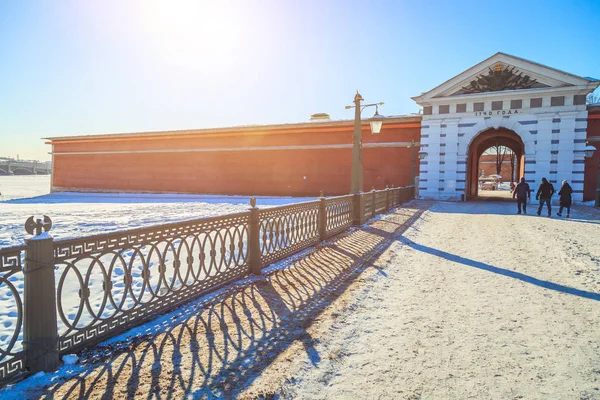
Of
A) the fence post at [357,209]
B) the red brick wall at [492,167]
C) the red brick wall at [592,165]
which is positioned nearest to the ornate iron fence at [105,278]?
the fence post at [357,209]

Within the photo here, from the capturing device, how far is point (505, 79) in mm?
19406

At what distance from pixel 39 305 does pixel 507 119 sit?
889 inches

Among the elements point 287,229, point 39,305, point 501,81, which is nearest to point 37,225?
point 39,305

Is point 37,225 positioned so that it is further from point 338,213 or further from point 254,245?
point 338,213

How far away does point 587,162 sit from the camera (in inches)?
770

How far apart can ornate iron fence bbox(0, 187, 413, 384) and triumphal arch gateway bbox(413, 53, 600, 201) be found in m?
15.9

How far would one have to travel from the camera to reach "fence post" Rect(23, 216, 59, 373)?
2.57 meters

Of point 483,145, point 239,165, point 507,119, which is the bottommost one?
point 239,165

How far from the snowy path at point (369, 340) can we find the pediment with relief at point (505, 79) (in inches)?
659

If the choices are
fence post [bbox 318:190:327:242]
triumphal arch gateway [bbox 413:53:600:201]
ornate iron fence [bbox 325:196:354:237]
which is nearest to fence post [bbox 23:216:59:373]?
fence post [bbox 318:190:327:242]

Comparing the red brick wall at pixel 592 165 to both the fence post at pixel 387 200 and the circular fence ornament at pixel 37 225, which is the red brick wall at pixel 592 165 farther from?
the circular fence ornament at pixel 37 225

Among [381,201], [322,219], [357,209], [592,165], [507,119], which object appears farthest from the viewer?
[507,119]

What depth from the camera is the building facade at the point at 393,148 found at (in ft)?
61.8

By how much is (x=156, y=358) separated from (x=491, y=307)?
3634mm
